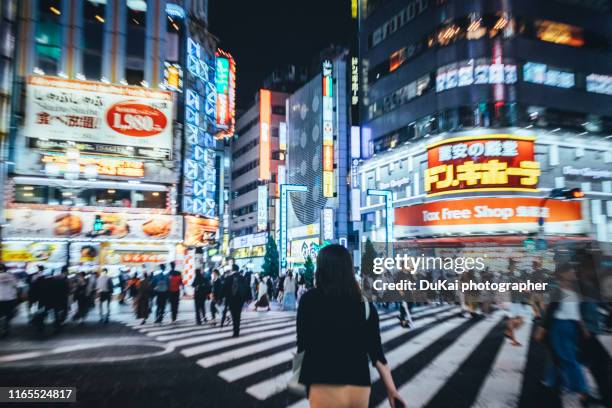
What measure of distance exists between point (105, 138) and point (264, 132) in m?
35.0

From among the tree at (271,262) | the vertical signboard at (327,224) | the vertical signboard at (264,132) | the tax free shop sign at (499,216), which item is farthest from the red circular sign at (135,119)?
the vertical signboard at (264,132)

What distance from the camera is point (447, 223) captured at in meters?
28.6

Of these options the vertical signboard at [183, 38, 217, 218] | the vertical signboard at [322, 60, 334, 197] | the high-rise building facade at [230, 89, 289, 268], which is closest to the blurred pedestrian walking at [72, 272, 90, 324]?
the vertical signboard at [183, 38, 217, 218]

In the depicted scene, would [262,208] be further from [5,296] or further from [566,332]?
[566,332]

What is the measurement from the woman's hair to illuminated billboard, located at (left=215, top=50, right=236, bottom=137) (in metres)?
36.9

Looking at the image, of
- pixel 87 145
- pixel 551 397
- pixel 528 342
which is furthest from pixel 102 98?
pixel 551 397

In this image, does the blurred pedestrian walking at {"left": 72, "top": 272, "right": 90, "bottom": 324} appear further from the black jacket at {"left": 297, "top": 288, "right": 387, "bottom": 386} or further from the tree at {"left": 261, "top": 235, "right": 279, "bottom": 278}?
the tree at {"left": 261, "top": 235, "right": 279, "bottom": 278}

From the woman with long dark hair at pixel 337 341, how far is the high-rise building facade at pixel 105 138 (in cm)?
2787

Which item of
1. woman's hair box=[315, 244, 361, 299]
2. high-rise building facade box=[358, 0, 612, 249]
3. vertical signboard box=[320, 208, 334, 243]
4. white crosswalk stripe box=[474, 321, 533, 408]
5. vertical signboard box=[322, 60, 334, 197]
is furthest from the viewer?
vertical signboard box=[322, 60, 334, 197]

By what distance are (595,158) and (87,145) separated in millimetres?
32360

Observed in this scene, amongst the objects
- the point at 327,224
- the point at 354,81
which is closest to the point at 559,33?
the point at 354,81

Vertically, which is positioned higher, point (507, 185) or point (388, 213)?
point (507, 185)

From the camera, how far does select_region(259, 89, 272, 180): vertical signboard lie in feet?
208

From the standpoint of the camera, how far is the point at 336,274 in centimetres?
290
